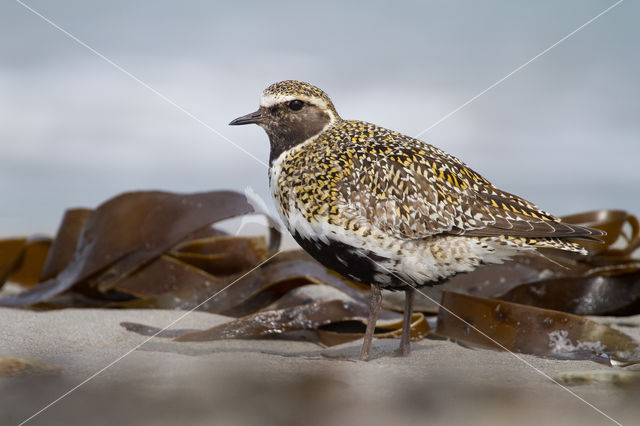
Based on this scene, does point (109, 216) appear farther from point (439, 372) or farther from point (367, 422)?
point (367, 422)

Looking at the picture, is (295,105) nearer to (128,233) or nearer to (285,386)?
(285,386)

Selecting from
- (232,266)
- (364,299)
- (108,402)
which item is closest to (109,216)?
(232,266)

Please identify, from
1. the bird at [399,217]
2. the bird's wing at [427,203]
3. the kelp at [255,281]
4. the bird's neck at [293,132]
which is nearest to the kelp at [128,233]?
the kelp at [255,281]

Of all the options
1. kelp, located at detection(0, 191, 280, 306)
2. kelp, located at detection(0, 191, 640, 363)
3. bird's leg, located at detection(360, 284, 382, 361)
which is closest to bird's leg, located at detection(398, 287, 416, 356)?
bird's leg, located at detection(360, 284, 382, 361)

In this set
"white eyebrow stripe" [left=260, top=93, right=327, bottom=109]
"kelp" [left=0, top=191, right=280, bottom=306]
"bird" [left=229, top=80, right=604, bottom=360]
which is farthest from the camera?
"kelp" [left=0, top=191, right=280, bottom=306]

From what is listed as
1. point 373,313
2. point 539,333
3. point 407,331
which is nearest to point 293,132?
point 373,313

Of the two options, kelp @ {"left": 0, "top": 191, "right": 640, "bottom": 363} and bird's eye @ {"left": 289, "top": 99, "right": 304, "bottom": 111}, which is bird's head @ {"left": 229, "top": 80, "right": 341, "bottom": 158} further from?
kelp @ {"left": 0, "top": 191, "right": 640, "bottom": 363}

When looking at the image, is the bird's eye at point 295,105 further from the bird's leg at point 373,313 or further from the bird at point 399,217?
the bird's leg at point 373,313
